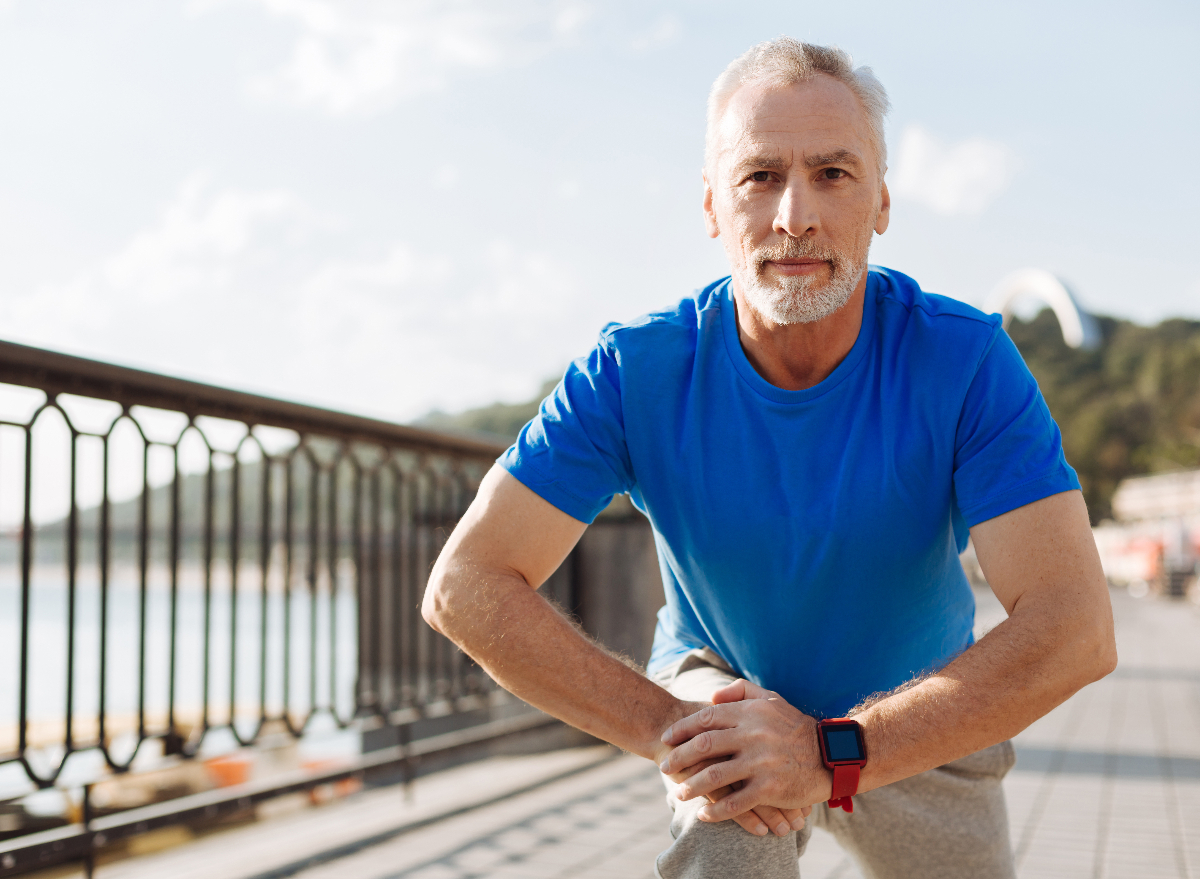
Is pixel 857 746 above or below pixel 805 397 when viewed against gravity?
below

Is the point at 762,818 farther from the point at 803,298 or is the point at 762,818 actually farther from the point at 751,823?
the point at 803,298

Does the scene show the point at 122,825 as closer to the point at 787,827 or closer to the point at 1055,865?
the point at 787,827

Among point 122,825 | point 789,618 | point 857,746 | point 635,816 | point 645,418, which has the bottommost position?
point 635,816

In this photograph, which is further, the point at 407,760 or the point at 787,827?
the point at 407,760

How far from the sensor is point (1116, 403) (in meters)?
86.2

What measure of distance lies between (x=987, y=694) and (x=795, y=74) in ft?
3.48

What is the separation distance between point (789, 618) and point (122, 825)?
7.19ft

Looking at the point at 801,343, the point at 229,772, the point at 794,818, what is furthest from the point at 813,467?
the point at 229,772

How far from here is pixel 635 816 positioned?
168 inches

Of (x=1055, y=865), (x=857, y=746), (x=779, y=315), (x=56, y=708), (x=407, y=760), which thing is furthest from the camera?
(x=407, y=760)

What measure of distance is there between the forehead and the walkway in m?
1.51

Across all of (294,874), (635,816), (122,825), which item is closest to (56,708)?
(122,825)

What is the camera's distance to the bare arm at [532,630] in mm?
1664

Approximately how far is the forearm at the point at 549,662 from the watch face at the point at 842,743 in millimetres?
221
